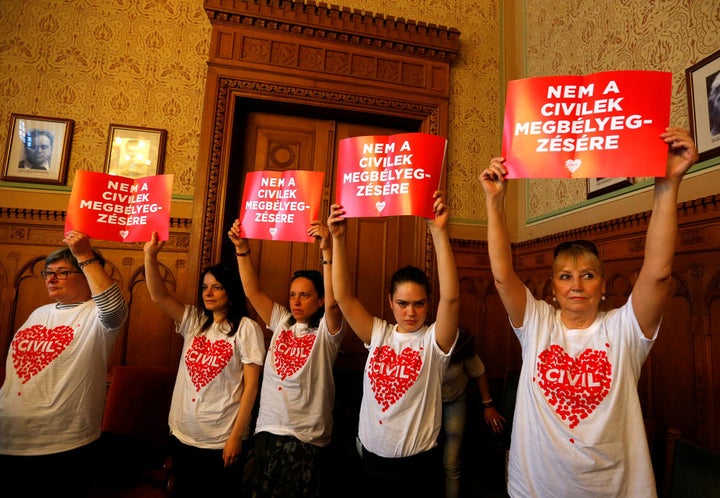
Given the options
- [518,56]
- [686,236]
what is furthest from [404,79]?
[686,236]

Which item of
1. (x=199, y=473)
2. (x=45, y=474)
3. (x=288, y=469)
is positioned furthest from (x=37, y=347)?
(x=288, y=469)

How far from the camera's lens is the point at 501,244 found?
3.91ft

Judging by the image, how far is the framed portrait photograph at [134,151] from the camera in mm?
2549

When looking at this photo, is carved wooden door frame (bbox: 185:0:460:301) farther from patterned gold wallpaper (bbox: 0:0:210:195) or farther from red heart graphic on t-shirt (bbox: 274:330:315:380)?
red heart graphic on t-shirt (bbox: 274:330:315:380)

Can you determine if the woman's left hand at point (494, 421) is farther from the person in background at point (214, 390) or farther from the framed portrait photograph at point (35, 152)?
the framed portrait photograph at point (35, 152)

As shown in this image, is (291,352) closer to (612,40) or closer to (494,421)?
(494,421)

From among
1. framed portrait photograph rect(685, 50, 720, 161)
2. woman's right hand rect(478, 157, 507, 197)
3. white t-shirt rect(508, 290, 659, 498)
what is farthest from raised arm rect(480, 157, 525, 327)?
framed portrait photograph rect(685, 50, 720, 161)

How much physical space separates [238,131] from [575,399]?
105 inches

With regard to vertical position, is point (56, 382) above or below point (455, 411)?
above

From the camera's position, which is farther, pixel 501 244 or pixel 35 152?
pixel 35 152

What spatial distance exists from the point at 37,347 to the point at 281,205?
1092 mm

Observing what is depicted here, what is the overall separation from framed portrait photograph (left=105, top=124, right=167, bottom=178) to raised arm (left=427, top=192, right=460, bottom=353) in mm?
2072

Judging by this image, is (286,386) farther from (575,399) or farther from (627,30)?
(627,30)

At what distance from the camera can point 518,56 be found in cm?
304
